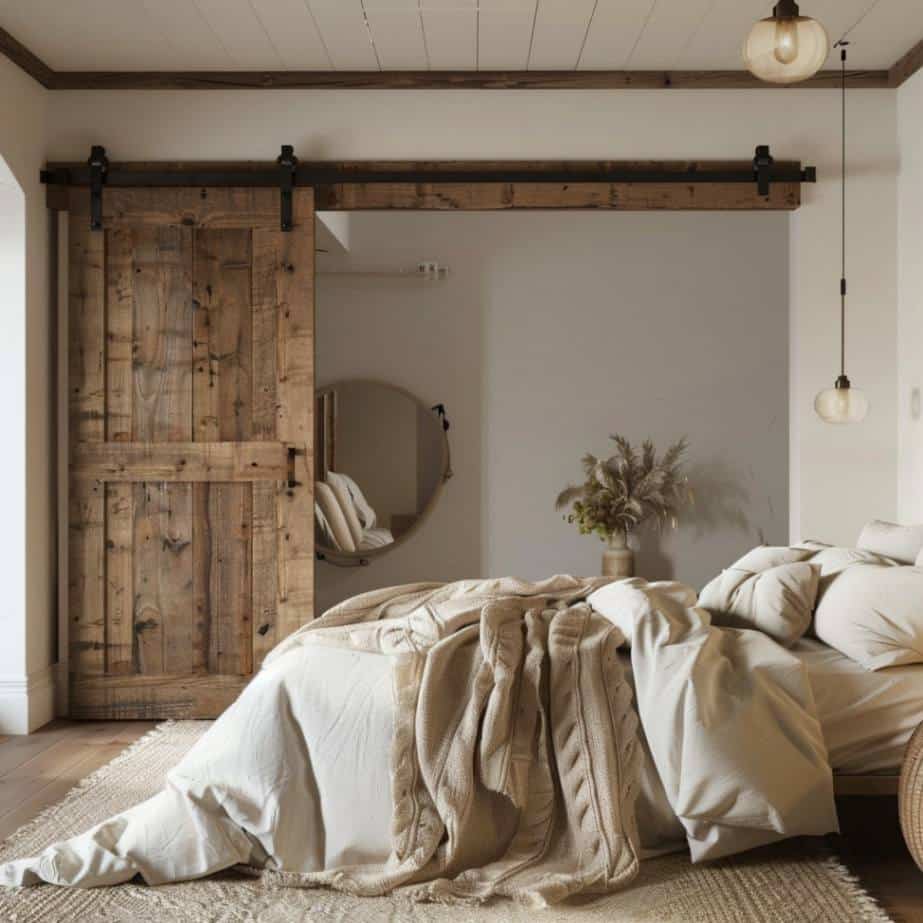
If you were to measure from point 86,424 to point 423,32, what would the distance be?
208 centimetres

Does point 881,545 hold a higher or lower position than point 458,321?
lower

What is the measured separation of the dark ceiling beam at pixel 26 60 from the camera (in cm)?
450

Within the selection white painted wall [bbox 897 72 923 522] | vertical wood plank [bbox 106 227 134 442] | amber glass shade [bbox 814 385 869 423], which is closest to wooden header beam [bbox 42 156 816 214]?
vertical wood plank [bbox 106 227 134 442]

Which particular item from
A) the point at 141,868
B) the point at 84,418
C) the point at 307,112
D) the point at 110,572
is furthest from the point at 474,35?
the point at 141,868

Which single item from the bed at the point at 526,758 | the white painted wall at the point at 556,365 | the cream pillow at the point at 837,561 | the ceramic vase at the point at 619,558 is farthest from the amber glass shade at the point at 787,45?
the white painted wall at the point at 556,365

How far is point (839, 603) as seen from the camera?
3.23 m

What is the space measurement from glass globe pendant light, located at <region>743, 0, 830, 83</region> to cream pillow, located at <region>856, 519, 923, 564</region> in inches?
63.5

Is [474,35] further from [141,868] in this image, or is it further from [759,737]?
[141,868]

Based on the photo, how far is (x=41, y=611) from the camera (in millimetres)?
4895

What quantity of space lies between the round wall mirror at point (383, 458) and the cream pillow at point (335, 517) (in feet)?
0.18

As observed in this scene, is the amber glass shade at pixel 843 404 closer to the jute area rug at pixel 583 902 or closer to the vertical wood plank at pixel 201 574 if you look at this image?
the jute area rug at pixel 583 902

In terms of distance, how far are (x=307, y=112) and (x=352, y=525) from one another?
2.32m

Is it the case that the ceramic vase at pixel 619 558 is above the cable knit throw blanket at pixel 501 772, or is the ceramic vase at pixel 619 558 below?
above

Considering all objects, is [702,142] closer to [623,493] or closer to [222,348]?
[623,493]
